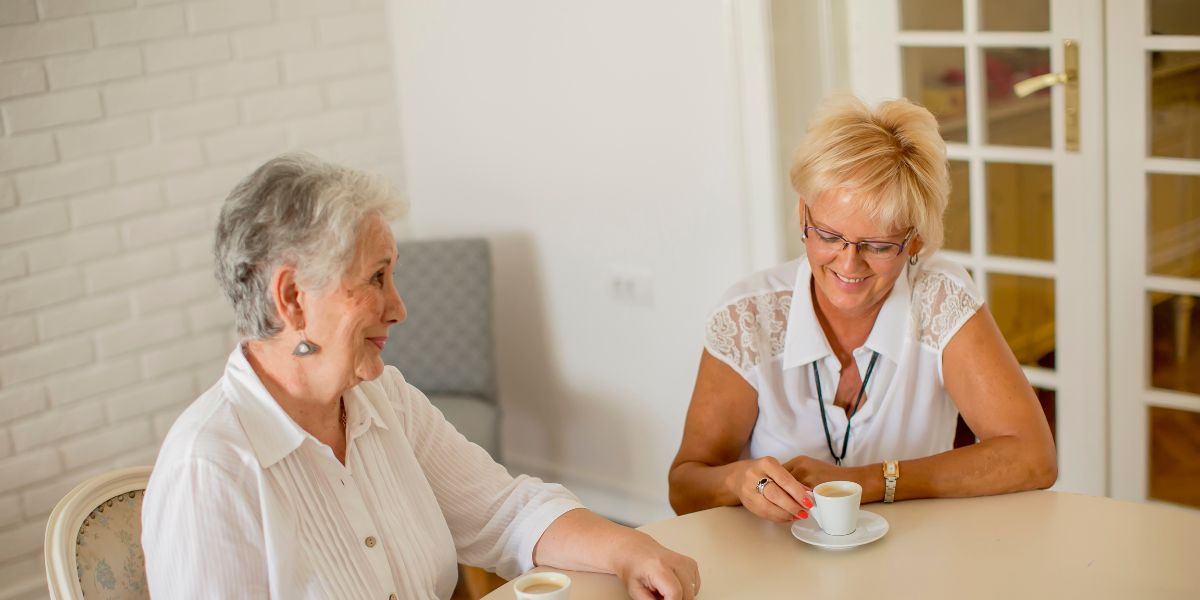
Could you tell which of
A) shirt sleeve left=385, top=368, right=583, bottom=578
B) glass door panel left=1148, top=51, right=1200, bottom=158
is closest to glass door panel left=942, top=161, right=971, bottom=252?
glass door panel left=1148, top=51, right=1200, bottom=158

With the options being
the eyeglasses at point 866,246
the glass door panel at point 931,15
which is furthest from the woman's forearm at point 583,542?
the glass door panel at point 931,15

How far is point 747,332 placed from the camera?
6.99 feet

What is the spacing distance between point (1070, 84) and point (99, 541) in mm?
2222

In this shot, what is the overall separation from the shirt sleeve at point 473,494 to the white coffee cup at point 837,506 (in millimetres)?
370

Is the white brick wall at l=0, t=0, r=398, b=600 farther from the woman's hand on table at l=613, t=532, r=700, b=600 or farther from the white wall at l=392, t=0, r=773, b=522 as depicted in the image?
the woman's hand on table at l=613, t=532, r=700, b=600

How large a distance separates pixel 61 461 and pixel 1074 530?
8.02 feet

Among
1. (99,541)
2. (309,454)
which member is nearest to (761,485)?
(309,454)

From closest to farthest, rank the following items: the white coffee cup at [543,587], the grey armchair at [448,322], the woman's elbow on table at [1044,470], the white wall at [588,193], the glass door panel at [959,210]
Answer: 1. the white coffee cup at [543,587]
2. the woman's elbow on table at [1044,470]
3. the glass door panel at [959,210]
4. the white wall at [588,193]
5. the grey armchair at [448,322]

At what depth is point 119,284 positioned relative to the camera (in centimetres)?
321

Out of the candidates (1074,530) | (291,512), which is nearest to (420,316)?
(291,512)

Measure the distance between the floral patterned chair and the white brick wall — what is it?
1.47 m

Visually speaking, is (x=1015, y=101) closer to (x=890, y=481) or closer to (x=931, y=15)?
(x=931, y=15)

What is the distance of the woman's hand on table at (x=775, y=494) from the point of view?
5.82ft

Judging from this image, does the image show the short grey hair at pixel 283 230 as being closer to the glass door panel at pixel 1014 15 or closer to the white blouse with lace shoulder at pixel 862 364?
the white blouse with lace shoulder at pixel 862 364
